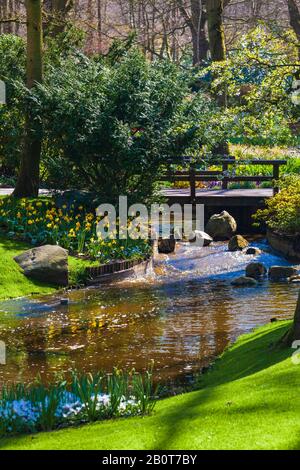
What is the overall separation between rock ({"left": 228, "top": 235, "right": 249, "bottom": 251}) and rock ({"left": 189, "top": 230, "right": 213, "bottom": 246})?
830 mm

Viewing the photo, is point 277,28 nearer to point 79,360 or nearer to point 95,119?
point 79,360

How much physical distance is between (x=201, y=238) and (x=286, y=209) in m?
2.57

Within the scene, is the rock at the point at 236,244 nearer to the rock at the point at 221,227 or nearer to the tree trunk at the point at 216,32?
the rock at the point at 221,227

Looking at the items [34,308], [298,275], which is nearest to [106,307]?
[34,308]

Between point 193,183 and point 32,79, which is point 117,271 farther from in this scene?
point 193,183

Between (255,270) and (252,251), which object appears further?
(252,251)

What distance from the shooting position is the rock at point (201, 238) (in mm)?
23984

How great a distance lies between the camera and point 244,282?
19.1 metres

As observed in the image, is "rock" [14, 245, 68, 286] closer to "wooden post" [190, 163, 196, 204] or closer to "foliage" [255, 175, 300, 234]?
"foliage" [255, 175, 300, 234]
